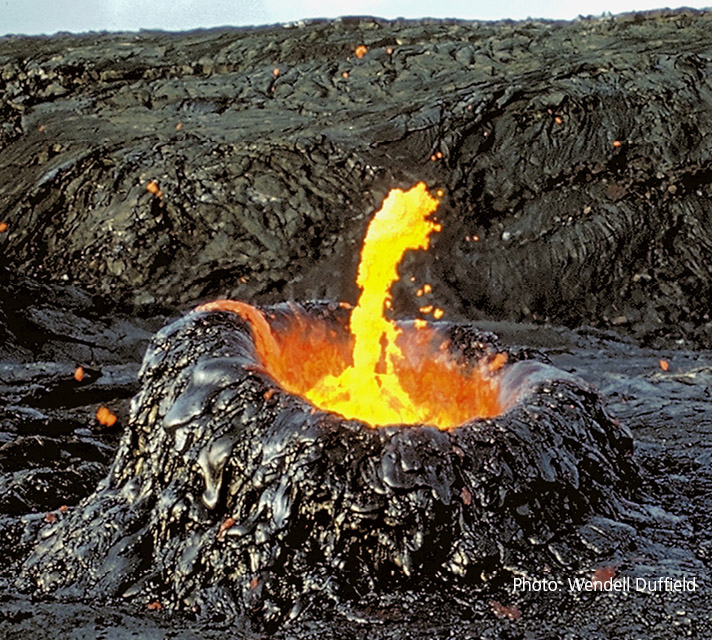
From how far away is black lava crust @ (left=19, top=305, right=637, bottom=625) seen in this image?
3332mm

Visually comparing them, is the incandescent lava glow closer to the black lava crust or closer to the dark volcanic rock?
the black lava crust

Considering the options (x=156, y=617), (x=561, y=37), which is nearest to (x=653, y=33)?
(x=561, y=37)

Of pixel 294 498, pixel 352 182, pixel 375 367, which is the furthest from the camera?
pixel 352 182


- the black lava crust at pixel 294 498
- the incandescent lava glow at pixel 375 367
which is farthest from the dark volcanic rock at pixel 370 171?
the black lava crust at pixel 294 498

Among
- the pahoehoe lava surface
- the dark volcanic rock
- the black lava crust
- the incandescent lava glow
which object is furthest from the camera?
the dark volcanic rock

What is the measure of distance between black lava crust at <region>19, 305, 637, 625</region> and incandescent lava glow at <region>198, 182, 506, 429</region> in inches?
12.8

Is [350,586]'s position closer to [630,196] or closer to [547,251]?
[547,251]

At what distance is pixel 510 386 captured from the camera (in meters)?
4.09

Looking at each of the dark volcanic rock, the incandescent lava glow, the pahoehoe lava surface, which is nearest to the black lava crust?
the incandescent lava glow

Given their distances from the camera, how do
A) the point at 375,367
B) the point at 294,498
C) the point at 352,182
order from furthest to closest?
the point at 352,182 < the point at 375,367 < the point at 294,498

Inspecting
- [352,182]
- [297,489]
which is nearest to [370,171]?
[352,182]

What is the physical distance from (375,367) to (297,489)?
1.34 m

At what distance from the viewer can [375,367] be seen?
461 centimetres

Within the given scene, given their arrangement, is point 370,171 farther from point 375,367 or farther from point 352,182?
point 375,367
